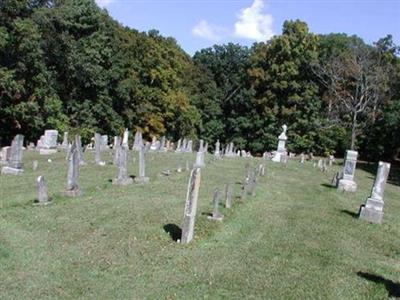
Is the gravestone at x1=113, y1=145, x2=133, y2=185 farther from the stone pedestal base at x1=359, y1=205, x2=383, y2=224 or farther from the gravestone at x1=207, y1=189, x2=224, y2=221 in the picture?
the stone pedestal base at x1=359, y1=205, x2=383, y2=224

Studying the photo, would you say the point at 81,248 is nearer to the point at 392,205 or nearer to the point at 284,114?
the point at 392,205

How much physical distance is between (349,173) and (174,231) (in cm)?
1457

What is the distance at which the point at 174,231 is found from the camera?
43.1ft

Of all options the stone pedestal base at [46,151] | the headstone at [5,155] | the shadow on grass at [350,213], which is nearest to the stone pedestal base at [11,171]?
the headstone at [5,155]

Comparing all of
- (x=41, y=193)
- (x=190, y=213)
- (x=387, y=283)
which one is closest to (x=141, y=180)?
(x=41, y=193)

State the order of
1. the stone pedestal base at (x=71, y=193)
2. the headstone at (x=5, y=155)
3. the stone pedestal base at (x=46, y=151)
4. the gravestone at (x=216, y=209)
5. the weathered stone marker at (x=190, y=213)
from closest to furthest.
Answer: the weathered stone marker at (x=190, y=213), the gravestone at (x=216, y=209), the stone pedestal base at (x=71, y=193), the headstone at (x=5, y=155), the stone pedestal base at (x=46, y=151)

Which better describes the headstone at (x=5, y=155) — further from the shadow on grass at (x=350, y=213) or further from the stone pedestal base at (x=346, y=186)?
the stone pedestal base at (x=346, y=186)

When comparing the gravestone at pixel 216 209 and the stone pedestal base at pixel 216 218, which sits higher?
the gravestone at pixel 216 209

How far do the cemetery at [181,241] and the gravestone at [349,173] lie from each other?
3.76 meters

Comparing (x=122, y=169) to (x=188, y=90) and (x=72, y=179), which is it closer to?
(x=72, y=179)

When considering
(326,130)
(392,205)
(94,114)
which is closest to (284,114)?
(326,130)

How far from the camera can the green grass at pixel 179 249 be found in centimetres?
966

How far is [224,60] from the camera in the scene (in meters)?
81.8

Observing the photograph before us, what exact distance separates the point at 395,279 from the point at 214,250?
Result: 152 inches
